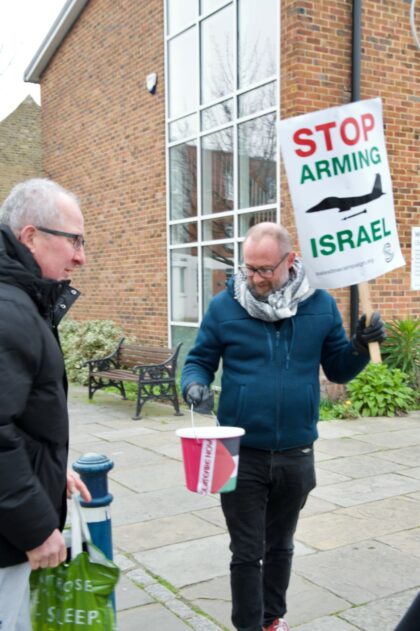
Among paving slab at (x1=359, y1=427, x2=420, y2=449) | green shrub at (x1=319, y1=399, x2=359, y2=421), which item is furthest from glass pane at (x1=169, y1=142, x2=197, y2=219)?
paving slab at (x1=359, y1=427, x2=420, y2=449)

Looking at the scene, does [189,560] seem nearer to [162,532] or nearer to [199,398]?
[162,532]

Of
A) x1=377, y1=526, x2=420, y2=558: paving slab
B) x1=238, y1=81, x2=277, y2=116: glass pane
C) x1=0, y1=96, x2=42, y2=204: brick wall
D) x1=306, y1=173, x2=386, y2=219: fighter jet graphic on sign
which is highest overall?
x1=0, y1=96, x2=42, y2=204: brick wall

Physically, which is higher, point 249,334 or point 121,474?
point 249,334

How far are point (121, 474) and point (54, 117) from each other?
11.0 m

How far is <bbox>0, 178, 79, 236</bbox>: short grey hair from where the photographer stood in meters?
2.12

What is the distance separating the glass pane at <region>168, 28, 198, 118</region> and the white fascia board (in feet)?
12.1

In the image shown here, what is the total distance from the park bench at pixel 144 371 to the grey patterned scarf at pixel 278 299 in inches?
214

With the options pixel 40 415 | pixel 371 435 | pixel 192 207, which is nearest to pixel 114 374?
pixel 192 207

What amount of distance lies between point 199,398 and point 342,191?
3.53ft

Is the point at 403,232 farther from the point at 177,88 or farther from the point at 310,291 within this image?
the point at 310,291

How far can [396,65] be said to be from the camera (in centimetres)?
862

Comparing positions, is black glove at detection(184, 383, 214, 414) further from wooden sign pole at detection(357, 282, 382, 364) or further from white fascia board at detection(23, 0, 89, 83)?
white fascia board at detection(23, 0, 89, 83)

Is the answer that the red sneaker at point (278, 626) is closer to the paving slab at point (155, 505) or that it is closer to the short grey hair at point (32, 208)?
the paving slab at point (155, 505)

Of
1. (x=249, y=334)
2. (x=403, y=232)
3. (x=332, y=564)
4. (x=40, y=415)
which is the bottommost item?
(x=332, y=564)
